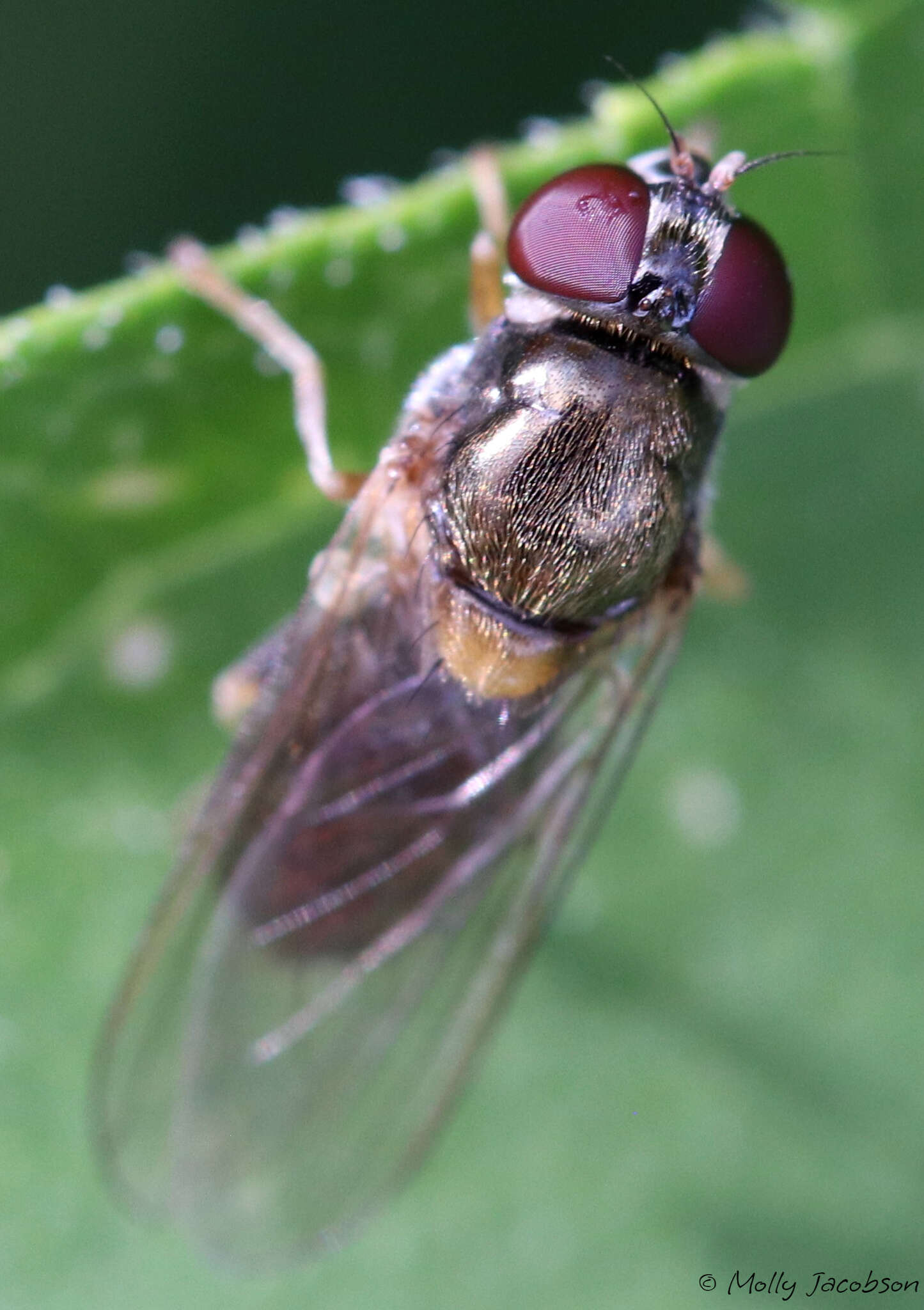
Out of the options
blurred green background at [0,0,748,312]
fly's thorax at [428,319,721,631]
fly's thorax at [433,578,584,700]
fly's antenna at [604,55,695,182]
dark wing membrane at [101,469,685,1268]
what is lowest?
dark wing membrane at [101,469,685,1268]

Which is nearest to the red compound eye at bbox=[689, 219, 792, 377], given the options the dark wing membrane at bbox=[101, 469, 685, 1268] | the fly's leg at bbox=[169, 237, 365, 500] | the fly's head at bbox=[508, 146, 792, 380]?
the fly's head at bbox=[508, 146, 792, 380]

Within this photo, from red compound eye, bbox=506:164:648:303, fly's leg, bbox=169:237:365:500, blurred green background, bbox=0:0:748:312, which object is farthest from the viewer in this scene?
blurred green background, bbox=0:0:748:312

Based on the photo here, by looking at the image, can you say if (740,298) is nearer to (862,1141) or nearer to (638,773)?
(638,773)

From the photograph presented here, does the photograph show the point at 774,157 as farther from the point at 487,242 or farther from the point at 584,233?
the point at 487,242

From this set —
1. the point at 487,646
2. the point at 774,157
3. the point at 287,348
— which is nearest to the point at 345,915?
the point at 487,646

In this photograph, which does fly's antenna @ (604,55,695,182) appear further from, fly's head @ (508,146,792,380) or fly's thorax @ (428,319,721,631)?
fly's thorax @ (428,319,721,631)

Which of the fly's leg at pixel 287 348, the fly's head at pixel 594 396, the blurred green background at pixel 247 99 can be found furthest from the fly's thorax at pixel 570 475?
the blurred green background at pixel 247 99

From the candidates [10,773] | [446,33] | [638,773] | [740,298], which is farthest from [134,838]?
[446,33]
